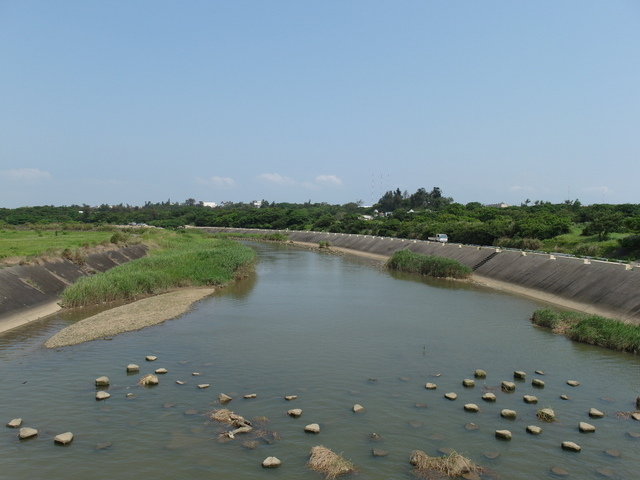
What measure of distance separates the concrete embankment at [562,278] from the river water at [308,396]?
727 centimetres

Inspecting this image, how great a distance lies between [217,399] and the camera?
17.6 metres

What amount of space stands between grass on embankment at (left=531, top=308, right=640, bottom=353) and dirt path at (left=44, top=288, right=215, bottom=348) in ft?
77.8

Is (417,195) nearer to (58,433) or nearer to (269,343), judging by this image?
(269,343)

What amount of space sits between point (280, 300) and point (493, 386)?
861 inches

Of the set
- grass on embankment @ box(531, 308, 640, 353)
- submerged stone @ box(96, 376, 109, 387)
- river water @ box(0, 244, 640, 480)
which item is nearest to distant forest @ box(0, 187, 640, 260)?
grass on embankment @ box(531, 308, 640, 353)

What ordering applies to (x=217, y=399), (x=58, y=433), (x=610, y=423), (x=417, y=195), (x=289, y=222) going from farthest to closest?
(x=417, y=195), (x=289, y=222), (x=217, y=399), (x=610, y=423), (x=58, y=433)

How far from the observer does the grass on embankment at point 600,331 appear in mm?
24581

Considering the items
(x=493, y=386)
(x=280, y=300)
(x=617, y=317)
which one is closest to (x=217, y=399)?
(x=493, y=386)

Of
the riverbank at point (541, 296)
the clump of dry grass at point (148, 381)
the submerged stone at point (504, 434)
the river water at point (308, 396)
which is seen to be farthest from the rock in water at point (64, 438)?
the riverbank at point (541, 296)

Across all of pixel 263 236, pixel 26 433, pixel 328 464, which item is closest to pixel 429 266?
pixel 328 464

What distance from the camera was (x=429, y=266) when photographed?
56844 millimetres

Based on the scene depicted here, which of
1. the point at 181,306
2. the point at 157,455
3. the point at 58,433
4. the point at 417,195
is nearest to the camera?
the point at 157,455

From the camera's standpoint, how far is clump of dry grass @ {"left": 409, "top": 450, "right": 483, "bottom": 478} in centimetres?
1278

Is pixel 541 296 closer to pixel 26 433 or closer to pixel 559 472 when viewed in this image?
pixel 559 472
